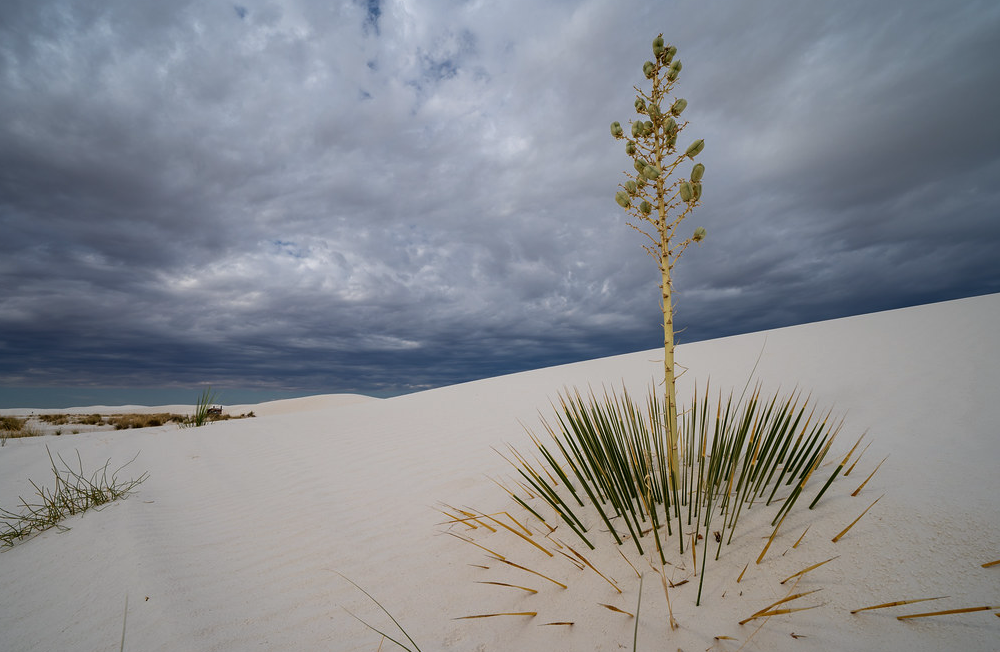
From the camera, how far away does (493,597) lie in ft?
7.30

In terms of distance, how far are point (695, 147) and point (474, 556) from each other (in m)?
3.05

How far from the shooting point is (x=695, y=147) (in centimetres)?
238

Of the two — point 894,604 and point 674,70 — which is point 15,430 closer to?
point 674,70

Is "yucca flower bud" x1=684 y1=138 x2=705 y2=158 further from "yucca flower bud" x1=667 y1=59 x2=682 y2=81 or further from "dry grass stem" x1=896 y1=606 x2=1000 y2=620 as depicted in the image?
"dry grass stem" x1=896 y1=606 x2=1000 y2=620

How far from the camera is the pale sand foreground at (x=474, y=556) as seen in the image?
164cm

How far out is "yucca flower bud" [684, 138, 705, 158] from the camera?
235 centimetres

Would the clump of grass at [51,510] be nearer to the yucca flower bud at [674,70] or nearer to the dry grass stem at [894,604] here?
the dry grass stem at [894,604]

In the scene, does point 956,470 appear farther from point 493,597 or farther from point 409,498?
point 409,498

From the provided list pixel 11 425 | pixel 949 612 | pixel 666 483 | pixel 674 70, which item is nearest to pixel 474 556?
pixel 666 483

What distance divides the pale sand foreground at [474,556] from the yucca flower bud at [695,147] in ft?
7.03

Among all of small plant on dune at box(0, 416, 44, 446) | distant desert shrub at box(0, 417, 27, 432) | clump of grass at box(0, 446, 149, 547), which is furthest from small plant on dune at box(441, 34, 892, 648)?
distant desert shrub at box(0, 417, 27, 432)

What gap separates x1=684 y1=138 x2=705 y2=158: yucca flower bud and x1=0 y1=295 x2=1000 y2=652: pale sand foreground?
7.03 ft

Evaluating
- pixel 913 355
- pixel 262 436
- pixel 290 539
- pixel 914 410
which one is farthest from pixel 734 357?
pixel 262 436

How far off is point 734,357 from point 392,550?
9320 mm
